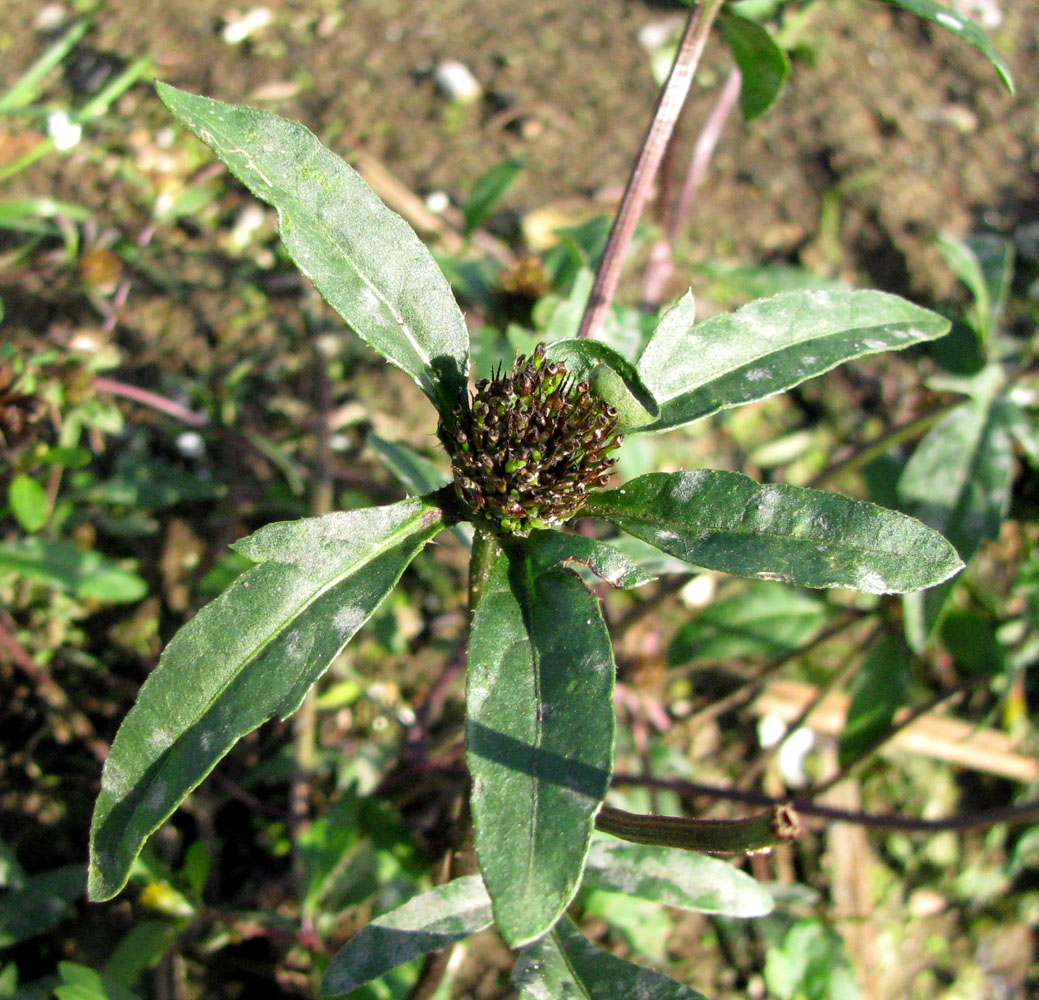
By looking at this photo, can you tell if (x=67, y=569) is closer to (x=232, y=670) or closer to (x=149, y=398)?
(x=149, y=398)

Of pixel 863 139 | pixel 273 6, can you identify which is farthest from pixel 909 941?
pixel 273 6

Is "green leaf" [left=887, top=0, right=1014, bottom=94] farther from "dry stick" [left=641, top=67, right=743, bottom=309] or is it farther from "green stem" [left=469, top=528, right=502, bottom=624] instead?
"dry stick" [left=641, top=67, right=743, bottom=309]

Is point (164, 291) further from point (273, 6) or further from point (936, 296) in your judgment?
point (936, 296)

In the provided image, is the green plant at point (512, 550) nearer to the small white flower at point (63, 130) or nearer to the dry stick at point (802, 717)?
the dry stick at point (802, 717)

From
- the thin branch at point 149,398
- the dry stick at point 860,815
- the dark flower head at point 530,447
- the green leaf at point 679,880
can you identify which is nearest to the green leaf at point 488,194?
the thin branch at point 149,398

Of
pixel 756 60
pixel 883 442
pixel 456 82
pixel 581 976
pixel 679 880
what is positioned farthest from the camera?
pixel 456 82

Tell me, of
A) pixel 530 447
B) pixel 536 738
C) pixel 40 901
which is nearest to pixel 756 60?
pixel 530 447
